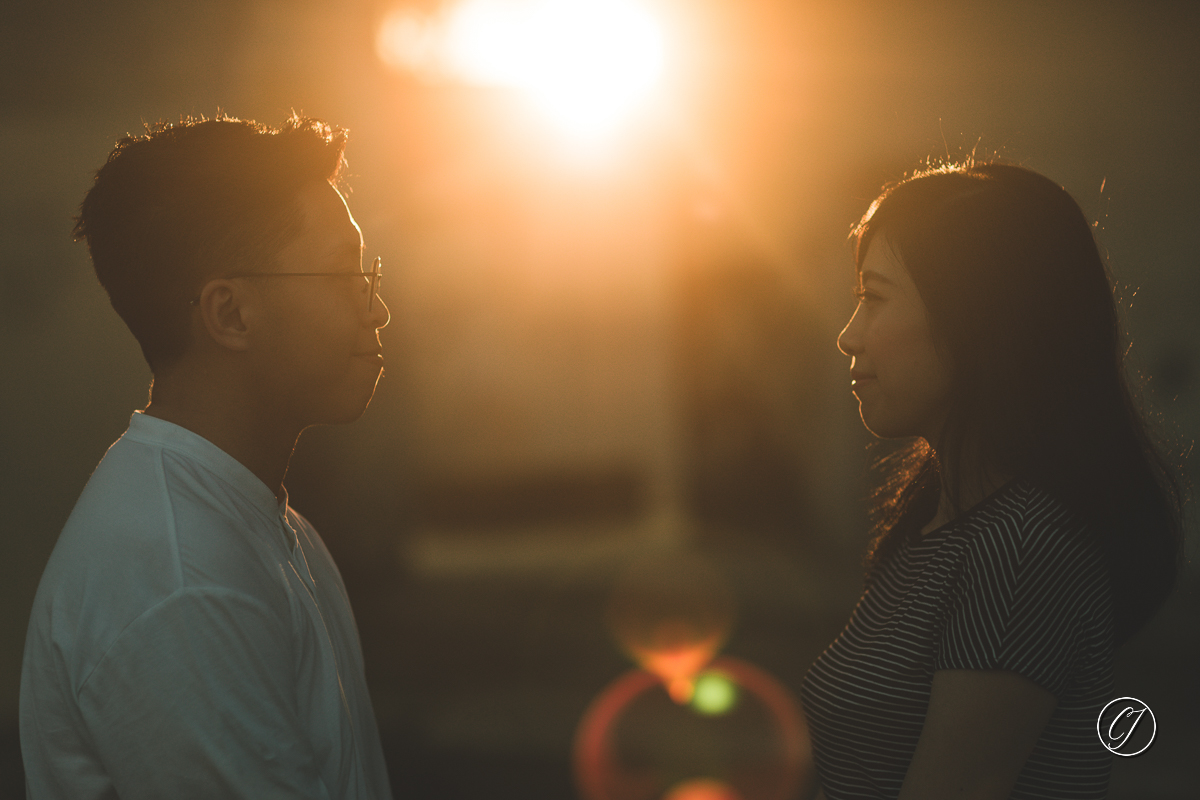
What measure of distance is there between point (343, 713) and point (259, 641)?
9.3 inches

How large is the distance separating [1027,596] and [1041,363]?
48 cm

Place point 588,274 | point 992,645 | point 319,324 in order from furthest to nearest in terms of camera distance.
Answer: point 588,274, point 319,324, point 992,645

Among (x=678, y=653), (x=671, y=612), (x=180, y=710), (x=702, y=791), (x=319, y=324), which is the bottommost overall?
(x=702, y=791)

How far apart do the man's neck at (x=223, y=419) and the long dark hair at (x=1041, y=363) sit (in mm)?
1367

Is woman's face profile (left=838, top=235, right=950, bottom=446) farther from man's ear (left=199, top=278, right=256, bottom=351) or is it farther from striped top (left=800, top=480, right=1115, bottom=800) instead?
man's ear (left=199, top=278, right=256, bottom=351)

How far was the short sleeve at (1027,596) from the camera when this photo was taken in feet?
4.78

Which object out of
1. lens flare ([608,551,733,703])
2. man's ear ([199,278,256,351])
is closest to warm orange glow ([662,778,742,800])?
lens flare ([608,551,733,703])

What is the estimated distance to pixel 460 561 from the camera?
7.02m

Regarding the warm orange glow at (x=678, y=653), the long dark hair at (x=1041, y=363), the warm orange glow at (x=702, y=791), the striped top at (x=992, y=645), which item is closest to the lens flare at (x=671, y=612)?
the warm orange glow at (x=678, y=653)

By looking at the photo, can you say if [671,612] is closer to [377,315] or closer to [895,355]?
[895,355]

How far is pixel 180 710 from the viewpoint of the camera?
1.24 meters

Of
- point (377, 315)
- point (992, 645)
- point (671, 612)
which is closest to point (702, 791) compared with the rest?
point (671, 612)

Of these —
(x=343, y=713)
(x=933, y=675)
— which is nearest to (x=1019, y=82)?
(x=933, y=675)

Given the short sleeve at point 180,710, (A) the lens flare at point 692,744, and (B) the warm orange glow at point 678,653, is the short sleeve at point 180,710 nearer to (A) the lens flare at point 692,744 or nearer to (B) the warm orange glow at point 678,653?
(A) the lens flare at point 692,744
